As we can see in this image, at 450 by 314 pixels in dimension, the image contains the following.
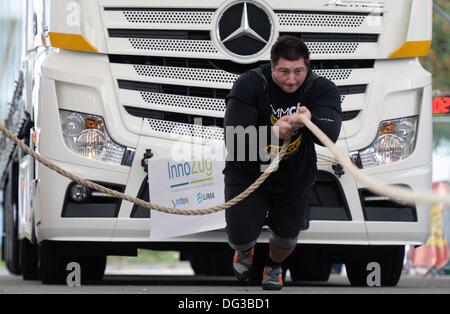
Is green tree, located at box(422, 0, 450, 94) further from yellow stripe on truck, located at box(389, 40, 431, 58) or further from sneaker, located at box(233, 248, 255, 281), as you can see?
sneaker, located at box(233, 248, 255, 281)

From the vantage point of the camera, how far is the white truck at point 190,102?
10.2 metres

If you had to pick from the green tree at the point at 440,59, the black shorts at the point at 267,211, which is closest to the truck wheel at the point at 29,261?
the black shorts at the point at 267,211

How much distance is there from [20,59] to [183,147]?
3592 millimetres

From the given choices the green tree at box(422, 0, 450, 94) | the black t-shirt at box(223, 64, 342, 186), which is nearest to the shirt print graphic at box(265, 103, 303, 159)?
the black t-shirt at box(223, 64, 342, 186)

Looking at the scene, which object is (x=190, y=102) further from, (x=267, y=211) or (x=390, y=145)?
(x=390, y=145)

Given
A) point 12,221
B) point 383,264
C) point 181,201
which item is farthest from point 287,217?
point 12,221

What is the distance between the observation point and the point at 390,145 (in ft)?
34.5

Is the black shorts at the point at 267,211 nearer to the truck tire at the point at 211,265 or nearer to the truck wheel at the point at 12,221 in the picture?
the truck wheel at the point at 12,221

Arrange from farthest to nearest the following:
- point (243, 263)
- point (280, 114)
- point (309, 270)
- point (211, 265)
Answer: point (211, 265) → point (309, 270) → point (243, 263) → point (280, 114)

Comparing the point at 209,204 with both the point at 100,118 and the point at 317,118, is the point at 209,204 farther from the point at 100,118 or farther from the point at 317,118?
the point at 317,118

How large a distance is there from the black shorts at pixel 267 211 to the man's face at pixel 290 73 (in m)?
0.76

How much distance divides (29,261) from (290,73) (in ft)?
17.7

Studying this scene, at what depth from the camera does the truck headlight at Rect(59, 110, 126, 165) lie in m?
10.2
